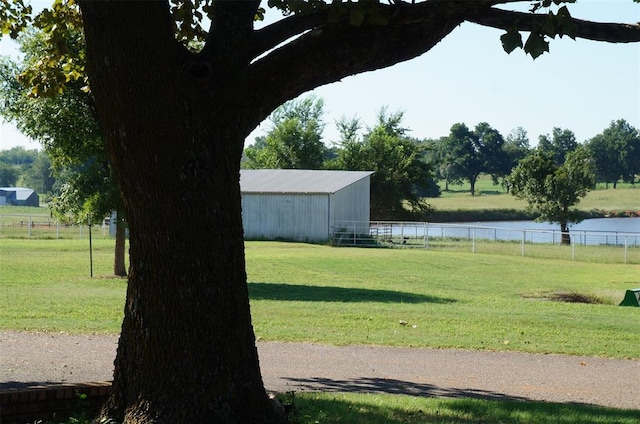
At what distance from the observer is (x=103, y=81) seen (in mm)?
5941

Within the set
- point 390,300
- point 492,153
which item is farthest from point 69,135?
point 492,153

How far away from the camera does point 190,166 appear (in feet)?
19.4

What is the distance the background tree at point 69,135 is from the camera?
2209 cm

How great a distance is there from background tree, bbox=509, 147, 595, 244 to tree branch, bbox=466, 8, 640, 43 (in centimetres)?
6163

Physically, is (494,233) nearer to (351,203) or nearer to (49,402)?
(351,203)

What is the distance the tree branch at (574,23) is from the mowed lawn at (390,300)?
6.40 meters

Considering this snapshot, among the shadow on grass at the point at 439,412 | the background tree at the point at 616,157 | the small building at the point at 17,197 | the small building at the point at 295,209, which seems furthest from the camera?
the background tree at the point at 616,157

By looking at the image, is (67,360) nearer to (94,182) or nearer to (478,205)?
(94,182)

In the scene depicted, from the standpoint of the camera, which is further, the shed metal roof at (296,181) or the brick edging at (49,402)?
the shed metal roof at (296,181)

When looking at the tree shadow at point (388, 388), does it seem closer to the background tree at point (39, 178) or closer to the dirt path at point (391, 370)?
the dirt path at point (391, 370)

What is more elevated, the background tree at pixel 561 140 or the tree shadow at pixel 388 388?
the background tree at pixel 561 140

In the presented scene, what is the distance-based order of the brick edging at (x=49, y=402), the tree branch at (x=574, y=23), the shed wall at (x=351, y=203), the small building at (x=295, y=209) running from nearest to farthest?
the tree branch at (x=574, y=23), the brick edging at (x=49, y=402), the small building at (x=295, y=209), the shed wall at (x=351, y=203)

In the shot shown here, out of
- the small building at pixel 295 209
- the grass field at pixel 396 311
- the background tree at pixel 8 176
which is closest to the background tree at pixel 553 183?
the small building at pixel 295 209

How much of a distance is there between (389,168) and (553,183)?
682 inches
